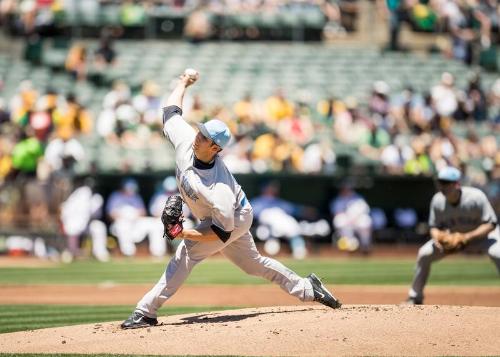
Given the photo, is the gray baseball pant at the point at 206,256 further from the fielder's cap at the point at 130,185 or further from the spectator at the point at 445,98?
the spectator at the point at 445,98

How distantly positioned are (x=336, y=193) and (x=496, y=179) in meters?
3.16

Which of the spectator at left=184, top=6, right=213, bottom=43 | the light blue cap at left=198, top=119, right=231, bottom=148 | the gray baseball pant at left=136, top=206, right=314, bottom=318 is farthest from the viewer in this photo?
the spectator at left=184, top=6, right=213, bottom=43

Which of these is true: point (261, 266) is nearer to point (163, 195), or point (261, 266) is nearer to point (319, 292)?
point (319, 292)

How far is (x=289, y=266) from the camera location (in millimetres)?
18141

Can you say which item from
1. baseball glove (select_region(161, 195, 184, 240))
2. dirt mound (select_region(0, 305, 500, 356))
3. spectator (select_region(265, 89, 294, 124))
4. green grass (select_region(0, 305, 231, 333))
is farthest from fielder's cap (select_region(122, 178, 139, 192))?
baseball glove (select_region(161, 195, 184, 240))

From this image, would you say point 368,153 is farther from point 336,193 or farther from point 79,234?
point 79,234

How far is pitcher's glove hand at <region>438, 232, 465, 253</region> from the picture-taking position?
1124 cm

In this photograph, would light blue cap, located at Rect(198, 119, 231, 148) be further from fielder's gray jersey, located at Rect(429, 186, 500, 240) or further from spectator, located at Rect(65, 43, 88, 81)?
spectator, located at Rect(65, 43, 88, 81)

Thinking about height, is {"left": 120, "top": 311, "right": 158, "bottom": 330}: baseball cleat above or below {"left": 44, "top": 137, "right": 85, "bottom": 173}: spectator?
above

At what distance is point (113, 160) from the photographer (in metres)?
21.8

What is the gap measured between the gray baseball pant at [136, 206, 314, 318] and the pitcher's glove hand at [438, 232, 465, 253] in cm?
257

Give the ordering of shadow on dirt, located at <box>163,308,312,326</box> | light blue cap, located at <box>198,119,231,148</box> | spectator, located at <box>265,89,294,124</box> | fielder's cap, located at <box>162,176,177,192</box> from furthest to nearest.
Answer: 1. spectator, located at <box>265,89,294,124</box>
2. fielder's cap, located at <box>162,176,177,192</box>
3. shadow on dirt, located at <box>163,308,312,326</box>
4. light blue cap, located at <box>198,119,231,148</box>

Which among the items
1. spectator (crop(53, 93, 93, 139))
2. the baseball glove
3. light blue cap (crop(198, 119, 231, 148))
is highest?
light blue cap (crop(198, 119, 231, 148))

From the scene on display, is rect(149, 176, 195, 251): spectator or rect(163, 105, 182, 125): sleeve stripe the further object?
rect(149, 176, 195, 251): spectator
